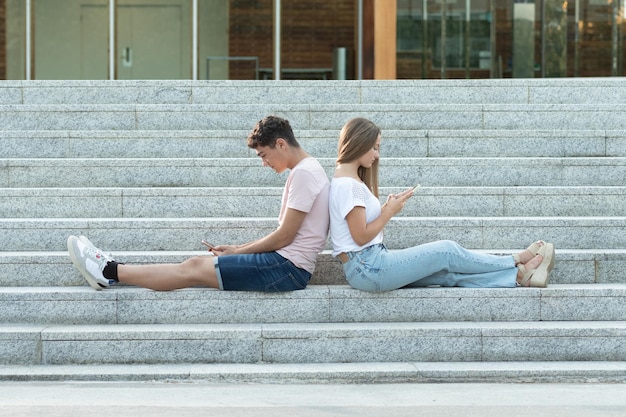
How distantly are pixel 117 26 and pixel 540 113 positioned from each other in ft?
31.3

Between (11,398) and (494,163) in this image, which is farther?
(494,163)

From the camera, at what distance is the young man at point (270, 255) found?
6.05 meters

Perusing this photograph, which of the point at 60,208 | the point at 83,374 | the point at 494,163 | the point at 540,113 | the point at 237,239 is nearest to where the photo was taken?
the point at 83,374

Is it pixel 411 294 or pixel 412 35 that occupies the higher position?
pixel 412 35

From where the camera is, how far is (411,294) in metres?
6.14

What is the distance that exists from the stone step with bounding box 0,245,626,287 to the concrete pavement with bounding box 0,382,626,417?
108 centimetres

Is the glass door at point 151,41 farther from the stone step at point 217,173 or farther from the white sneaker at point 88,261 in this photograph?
the white sneaker at point 88,261

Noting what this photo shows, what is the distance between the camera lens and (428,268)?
6.09 meters

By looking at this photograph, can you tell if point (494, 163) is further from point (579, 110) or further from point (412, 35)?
point (412, 35)

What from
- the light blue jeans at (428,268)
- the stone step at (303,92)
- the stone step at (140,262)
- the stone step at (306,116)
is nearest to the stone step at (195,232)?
the stone step at (140,262)

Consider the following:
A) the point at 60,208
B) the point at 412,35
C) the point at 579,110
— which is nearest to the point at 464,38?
the point at 412,35

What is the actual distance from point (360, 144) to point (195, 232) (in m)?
1.44

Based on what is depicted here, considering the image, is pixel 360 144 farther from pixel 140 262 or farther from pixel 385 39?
pixel 385 39

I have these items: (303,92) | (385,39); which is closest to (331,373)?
(303,92)
